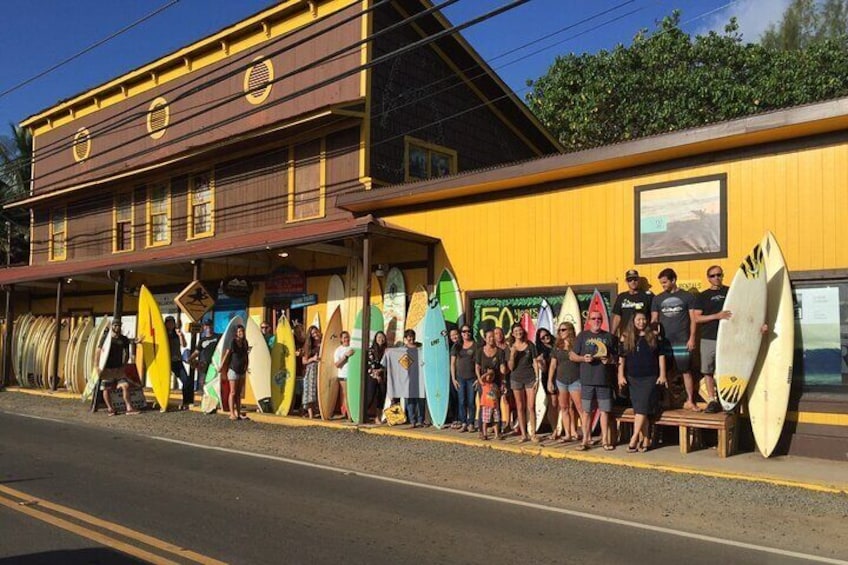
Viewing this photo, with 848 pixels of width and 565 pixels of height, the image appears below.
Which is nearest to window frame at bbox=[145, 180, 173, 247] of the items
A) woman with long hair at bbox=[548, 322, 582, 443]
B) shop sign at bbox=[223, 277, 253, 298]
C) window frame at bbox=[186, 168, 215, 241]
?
window frame at bbox=[186, 168, 215, 241]

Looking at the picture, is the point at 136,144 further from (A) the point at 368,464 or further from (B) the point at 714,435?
(B) the point at 714,435

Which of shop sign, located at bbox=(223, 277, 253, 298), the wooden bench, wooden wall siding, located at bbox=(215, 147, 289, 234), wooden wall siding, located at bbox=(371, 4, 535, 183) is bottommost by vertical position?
the wooden bench

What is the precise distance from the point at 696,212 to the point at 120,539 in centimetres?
855

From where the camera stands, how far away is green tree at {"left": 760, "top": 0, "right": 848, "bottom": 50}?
30.1 m

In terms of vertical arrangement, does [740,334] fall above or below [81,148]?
below

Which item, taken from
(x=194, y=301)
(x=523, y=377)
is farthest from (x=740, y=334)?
(x=194, y=301)

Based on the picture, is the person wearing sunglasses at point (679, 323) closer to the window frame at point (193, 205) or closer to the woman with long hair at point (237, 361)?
the woman with long hair at point (237, 361)

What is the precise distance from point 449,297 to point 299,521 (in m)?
7.48

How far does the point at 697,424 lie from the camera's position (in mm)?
9133

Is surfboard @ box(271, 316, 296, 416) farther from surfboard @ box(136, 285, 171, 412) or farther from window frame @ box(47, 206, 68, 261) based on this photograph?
window frame @ box(47, 206, 68, 261)

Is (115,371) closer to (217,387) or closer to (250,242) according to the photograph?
(217,387)

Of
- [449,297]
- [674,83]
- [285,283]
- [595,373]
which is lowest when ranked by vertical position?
[595,373]

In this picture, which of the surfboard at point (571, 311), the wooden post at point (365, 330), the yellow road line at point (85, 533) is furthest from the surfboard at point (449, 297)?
the yellow road line at point (85, 533)

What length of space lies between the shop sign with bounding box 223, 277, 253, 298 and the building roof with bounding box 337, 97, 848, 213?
4.51m
